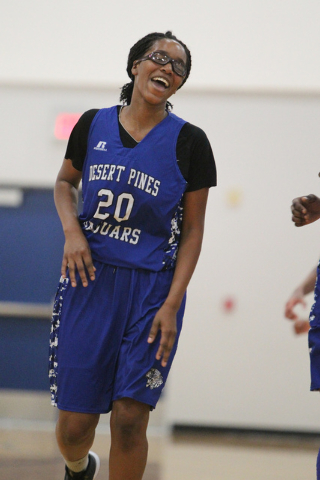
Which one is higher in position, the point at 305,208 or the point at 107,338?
the point at 305,208

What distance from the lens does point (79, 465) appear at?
2236 mm

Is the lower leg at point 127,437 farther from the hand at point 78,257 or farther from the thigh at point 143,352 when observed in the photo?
the hand at point 78,257

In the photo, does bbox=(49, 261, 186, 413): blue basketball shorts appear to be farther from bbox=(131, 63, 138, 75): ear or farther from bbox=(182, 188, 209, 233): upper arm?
bbox=(131, 63, 138, 75): ear

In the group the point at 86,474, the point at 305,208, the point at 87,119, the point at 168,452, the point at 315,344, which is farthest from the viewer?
the point at 168,452

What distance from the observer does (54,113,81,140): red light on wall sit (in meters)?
5.00

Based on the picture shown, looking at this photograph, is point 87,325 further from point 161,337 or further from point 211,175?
point 211,175

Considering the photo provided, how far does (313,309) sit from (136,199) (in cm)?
64

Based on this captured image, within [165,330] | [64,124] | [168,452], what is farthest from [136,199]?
[64,124]

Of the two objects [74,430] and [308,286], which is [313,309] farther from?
[74,430]

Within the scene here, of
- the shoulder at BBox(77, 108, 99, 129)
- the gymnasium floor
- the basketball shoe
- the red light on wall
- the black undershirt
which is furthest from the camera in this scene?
the red light on wall

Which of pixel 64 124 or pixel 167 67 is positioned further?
pixel 64 124

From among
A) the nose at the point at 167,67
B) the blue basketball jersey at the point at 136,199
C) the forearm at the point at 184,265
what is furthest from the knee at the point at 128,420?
the nose at the point at 167,67

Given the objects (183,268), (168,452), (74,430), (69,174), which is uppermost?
(69,174)

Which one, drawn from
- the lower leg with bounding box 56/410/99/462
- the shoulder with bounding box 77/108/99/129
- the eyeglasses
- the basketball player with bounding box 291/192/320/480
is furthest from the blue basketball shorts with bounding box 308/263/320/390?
the shoulder with bounding box 77/108/99/129
